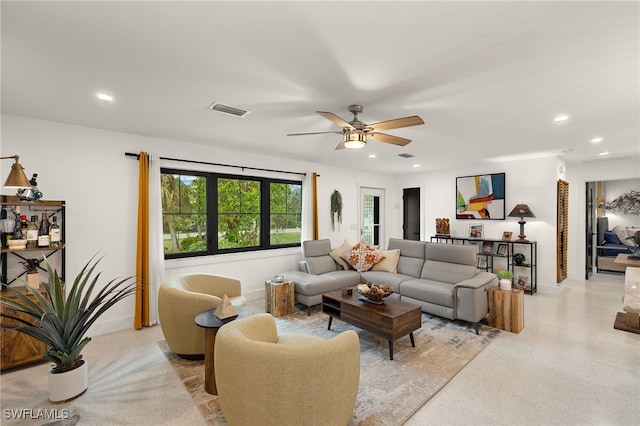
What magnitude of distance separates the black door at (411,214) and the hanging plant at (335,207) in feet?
7.95

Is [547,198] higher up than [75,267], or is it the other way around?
[547,198]

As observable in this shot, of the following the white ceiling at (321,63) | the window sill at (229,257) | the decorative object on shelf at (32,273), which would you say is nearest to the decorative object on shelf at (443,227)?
the white ceiling at (321,63)

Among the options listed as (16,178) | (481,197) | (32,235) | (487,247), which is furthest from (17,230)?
(481,197)

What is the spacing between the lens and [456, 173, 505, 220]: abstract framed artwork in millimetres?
5840

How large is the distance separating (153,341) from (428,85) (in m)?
3.92

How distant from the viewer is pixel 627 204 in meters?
6.89

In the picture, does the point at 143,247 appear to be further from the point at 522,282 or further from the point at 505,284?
the point at 522,282

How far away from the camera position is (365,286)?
3395mm

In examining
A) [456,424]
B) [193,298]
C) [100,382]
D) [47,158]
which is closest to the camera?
[456,424]

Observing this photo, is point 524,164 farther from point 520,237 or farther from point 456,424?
point 456,424

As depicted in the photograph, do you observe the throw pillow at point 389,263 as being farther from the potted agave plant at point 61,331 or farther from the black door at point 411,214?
the potted agave plant at point 61,331

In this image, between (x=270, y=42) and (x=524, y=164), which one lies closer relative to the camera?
(x=270, y=42)

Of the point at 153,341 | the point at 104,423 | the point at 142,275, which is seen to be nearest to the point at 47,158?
the point at 142,275

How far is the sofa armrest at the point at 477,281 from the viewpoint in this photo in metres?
3.55
